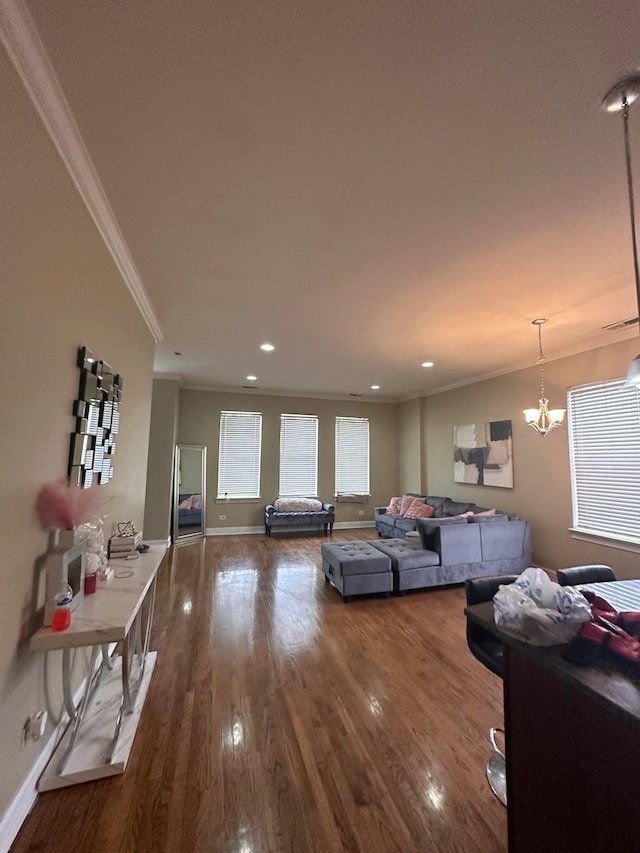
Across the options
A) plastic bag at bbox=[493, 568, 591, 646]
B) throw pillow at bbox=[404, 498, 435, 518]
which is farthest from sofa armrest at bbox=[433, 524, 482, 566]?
plastic bag at bbox=[493, 568, 591, 646]

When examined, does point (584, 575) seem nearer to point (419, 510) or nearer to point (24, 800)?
point (24, 800)

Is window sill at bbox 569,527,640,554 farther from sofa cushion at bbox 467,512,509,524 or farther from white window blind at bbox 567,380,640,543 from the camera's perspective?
sofa cushion at bbox 467,512,509,524

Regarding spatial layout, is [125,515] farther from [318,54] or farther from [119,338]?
[318,54]

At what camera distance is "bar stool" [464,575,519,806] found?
1.56m

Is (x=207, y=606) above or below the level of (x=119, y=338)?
below

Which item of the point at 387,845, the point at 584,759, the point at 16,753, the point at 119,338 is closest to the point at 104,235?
the point at 119,338

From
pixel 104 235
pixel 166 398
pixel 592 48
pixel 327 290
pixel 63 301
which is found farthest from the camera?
pixel 166 398

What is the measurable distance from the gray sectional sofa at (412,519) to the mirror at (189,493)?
3503mm

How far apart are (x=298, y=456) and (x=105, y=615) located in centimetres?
582

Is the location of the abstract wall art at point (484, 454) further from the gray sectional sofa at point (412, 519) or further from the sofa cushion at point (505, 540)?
the sofa cushion at point (505, 540)

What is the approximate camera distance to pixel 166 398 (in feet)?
19.0

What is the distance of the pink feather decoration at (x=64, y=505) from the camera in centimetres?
154

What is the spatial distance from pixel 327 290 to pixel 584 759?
9.56 feet

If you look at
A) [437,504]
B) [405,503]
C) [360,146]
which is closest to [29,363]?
[360,146]
